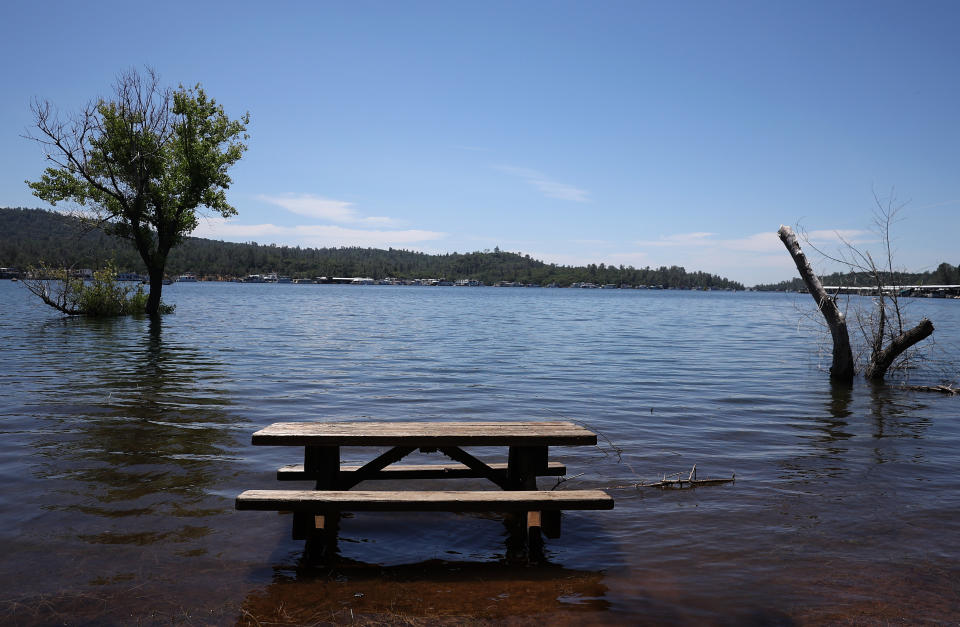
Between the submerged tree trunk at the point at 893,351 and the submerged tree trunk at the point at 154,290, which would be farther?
the submerged tree trunk at the point at 154,290

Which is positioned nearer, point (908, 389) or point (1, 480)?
point (1, 480)

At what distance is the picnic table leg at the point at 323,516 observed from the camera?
5049mm

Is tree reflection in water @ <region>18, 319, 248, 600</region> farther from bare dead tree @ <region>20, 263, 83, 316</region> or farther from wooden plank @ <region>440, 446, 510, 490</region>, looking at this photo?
bare dead tree @ <region>20, 263, 83, 316</region>

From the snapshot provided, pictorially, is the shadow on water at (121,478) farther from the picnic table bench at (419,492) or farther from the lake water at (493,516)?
the picnic table bench at (419,492)

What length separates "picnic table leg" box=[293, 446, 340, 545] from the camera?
5.05 m

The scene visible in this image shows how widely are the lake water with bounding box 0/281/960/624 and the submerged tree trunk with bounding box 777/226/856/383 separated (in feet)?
4.20

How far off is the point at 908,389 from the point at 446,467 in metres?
14.2

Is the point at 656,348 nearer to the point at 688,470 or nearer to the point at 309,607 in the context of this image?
the point at 688,470

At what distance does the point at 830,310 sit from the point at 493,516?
13.4m

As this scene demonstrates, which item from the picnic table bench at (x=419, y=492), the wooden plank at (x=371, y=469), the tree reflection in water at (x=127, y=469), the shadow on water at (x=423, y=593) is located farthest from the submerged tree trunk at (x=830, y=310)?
the tree reflection in water at (x=127, y=469)

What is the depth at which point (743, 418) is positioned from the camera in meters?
11.2

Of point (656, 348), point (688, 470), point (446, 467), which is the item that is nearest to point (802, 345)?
point (656, 348)

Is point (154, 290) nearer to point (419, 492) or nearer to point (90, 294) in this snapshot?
point (90, 294)

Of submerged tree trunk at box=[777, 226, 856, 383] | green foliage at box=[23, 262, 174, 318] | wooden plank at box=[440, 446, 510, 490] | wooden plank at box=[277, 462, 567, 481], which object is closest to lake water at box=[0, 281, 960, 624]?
wooden plank at box=[277, 462, 567, 481]
